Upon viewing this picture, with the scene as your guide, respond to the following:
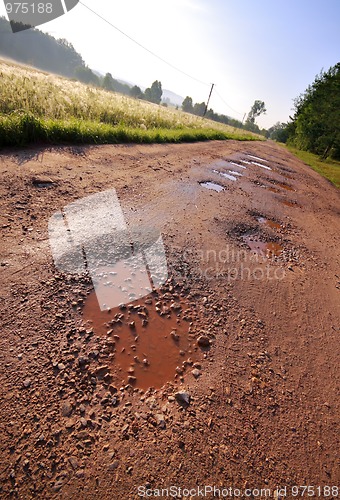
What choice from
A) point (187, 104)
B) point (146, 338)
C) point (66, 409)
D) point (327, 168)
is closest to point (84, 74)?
point (187, 104)

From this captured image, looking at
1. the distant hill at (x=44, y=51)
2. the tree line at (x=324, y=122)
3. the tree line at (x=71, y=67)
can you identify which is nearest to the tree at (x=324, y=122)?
the tree line at (x=324, y=122)

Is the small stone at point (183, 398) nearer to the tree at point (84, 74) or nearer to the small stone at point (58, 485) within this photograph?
the small stone at point (58, 485)

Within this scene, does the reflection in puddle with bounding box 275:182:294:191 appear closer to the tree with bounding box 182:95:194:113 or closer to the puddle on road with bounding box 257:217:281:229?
the puddle on road with bounding box 257:217:281:229

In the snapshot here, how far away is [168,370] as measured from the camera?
2172mm

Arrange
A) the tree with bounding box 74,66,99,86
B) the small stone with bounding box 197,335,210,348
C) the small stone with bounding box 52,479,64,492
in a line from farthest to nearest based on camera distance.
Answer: the tree with bounding box 74,66,99,86
the small stone with bounding box 197,335,210,348
the small stone with bounding box 52,479,64,492

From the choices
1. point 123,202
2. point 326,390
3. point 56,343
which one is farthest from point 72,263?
point 326,390

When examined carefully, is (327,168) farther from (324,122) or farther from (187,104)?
(187,104)

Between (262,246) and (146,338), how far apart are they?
9.92 ft

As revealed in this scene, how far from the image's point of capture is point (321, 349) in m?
2.87

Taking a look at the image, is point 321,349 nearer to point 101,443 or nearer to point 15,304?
point 101,443

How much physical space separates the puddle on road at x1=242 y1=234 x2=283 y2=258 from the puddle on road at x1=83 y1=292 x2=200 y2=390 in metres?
2.16

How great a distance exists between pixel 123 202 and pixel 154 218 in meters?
0.71

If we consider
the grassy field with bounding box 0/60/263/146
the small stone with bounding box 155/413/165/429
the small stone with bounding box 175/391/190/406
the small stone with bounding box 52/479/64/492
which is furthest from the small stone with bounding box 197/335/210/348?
the grassy field with bounding box 0/60/263/146

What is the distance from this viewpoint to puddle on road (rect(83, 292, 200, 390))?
6.84 ft
